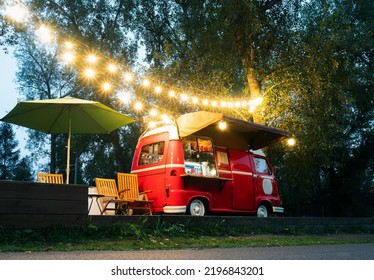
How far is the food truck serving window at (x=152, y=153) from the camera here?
11.6m

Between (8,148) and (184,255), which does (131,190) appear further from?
(8,148)

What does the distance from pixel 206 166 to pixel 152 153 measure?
1.56 metres

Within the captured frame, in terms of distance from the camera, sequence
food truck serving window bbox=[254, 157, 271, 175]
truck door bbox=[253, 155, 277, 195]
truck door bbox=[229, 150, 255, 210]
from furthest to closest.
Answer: food truck serving window bbox=[254, 157, 271, 175]
truck door bbox=[253, 155, 277, 195]
truck door bbox=[229, 150, 255, 210]

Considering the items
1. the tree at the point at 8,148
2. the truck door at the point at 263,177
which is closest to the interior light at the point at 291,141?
the truck door at the point at 263,177

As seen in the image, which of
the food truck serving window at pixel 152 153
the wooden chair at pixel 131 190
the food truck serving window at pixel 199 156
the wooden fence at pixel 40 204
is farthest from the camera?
the food truck serving window at pixel 152 153

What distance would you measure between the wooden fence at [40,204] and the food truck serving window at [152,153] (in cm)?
402

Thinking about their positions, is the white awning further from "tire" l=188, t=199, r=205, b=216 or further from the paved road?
the paved road

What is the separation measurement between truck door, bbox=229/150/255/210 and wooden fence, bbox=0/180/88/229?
5371 mm

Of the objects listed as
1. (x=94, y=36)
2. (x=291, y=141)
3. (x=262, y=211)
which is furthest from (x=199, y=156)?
(x=94, y=36)

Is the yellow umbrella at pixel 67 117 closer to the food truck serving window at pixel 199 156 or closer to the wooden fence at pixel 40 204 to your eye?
the food truck serving window at pixel 199 156

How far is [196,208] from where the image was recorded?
36.4ft

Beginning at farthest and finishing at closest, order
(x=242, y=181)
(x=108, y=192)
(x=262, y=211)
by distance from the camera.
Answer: (x=262, y=211)
(x=242, y=181)
(x=108, y=192)

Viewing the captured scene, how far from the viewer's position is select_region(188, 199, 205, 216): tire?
35.8 ft

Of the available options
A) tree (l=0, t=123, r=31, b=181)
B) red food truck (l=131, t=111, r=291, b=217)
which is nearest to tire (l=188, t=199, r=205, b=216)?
red food truck (l=131, t=111, r=291, b=217)
